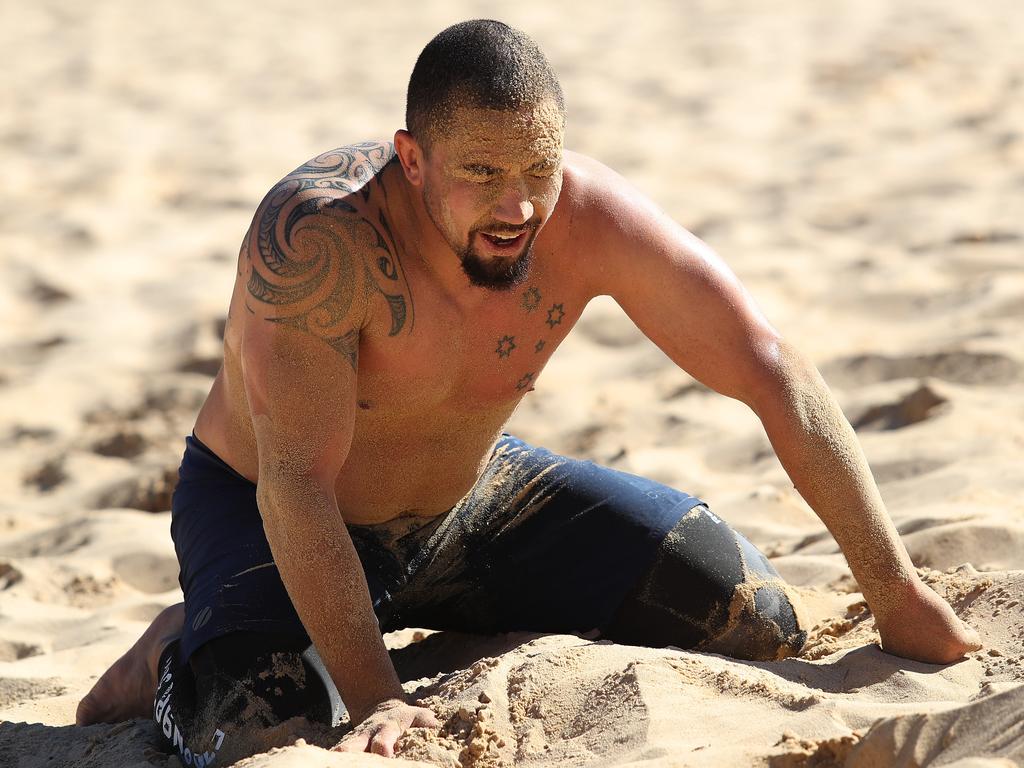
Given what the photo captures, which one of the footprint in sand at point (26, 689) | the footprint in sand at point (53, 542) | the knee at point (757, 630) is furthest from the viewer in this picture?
the footprint in sand at point (53, 542)

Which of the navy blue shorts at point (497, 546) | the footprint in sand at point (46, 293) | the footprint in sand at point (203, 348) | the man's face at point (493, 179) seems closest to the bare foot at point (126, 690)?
the navy blue shorts at point (497, 546)

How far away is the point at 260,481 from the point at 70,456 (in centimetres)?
216

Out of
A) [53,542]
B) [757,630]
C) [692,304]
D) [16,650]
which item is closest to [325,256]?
[692,304]

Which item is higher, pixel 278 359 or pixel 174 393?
pixel 278 359

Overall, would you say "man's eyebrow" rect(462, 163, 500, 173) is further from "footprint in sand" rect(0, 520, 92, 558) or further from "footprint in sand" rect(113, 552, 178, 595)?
"footprint in sand" rect(0, 520, 92, 558)

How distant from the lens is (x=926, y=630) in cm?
231

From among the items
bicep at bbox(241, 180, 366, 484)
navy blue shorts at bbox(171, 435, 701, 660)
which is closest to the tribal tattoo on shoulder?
bicep at bbox(241, 180, 366, 484)

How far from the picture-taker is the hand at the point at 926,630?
7.54 ft

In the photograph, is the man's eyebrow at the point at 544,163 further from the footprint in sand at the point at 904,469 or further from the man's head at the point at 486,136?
the footprint in sand at the point at 904,469

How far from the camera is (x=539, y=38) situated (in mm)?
8523

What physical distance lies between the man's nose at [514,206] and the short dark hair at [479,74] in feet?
0.43

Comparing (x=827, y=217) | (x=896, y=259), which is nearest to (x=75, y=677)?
(x=896, y=259)

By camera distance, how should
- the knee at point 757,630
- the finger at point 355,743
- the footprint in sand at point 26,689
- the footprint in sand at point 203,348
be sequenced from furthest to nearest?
the footprint in sand at point 203,348 → the footprint in sand at point 26,689 → the knee at point 757,630 → the finger at point 355,743

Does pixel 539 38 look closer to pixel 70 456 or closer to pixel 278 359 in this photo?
pixel 70 456
